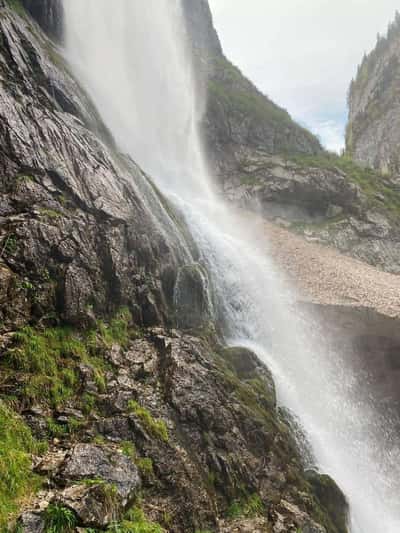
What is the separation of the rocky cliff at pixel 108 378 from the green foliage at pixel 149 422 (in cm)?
3

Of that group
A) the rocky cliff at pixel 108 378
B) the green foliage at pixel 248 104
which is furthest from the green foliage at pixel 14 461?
the green foliage at pixel 248 104

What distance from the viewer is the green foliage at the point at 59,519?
4738mm

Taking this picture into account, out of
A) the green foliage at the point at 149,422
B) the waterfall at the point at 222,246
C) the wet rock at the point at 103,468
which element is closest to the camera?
the wet rock at the point at 103,468

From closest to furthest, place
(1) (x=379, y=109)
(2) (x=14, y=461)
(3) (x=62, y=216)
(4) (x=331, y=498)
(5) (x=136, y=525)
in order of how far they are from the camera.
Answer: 1. (2) (x=14, y=461)
2. (5) (x=136, y=525)
3. (4) (x=331, y=498)
4. (3) (x=62, y=216)
5. (1) (x=379, y=109)

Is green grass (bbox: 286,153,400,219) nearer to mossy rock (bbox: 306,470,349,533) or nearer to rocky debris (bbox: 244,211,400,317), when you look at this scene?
rocky debris (bbox: 244,211,400,317)

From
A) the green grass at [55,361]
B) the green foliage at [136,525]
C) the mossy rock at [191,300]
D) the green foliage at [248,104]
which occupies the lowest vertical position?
the green foliage at [136,525]

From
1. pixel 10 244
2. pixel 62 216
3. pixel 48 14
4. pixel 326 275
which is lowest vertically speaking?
pixel 10 244

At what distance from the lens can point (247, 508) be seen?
806 cm

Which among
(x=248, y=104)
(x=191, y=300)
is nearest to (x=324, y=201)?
(x=248, y=104)

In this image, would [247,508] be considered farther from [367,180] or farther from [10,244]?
[367,180]

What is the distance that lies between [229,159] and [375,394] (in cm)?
3130

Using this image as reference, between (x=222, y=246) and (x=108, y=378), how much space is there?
50.0 ft

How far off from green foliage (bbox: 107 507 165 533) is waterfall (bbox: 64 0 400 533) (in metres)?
7.27

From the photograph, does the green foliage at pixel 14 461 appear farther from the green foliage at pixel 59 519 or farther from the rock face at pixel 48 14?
the rock face at pixel 48 14
